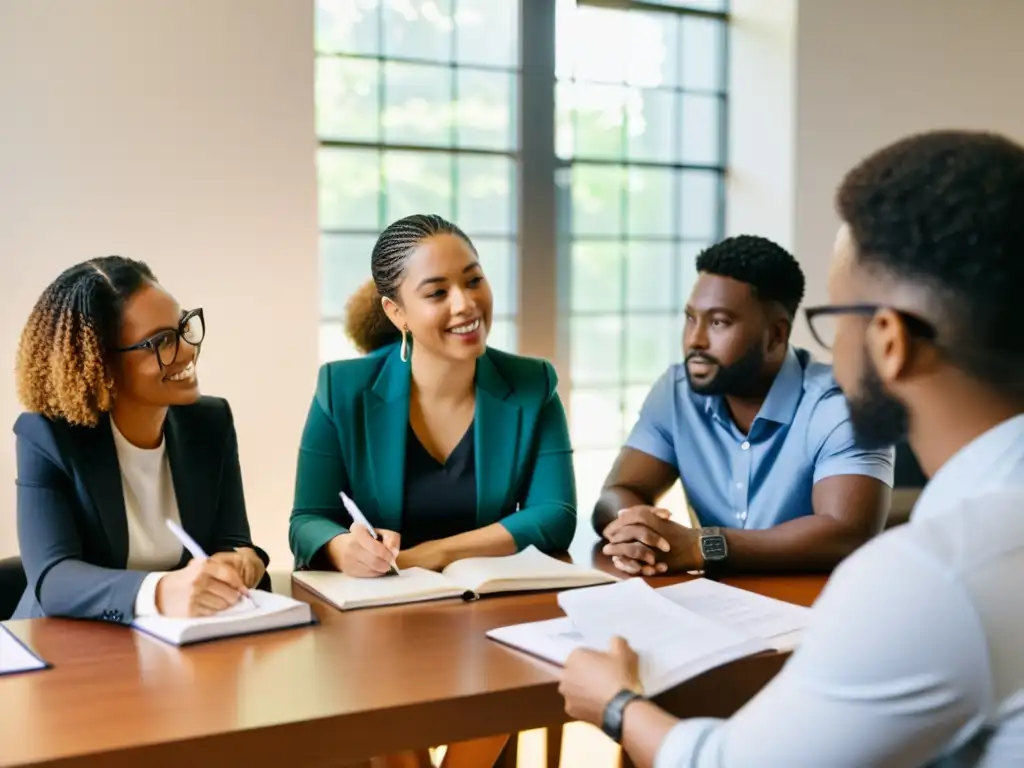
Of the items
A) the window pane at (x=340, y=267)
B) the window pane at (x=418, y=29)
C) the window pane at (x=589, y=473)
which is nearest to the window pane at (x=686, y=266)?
the window pane at (x=589, y=473)

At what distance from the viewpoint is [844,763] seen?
3.40 ft

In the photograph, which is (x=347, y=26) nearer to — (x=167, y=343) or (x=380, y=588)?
(x=167, y=343)

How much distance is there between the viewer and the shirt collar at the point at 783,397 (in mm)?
2352

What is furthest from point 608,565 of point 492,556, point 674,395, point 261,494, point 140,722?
point 261,494

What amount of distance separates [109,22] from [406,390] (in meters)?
2.06

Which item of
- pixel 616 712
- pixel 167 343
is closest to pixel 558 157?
pixel 167 343

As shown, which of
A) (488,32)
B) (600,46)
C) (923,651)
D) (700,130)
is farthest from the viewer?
(700,130)

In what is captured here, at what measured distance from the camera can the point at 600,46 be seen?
4.84 metres

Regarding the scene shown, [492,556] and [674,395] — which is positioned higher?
[674,395]

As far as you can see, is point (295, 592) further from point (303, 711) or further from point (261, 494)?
point (261, 494)

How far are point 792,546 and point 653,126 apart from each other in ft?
10.9

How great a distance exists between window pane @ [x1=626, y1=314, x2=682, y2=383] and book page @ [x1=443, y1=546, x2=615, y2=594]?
9.99 ft

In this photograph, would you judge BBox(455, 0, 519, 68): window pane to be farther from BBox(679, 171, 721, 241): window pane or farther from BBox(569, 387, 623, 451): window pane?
BBox(569, 387, 623, 451): window pane

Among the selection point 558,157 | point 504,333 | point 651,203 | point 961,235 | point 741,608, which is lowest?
point 741,608
